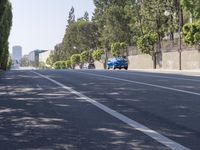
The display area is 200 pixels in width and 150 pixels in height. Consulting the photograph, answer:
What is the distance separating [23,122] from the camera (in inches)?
436

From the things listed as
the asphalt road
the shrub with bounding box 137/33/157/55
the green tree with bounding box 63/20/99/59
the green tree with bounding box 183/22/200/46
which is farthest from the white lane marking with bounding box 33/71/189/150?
the green tree with bounding box 63/20/99/59

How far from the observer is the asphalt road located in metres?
8.60

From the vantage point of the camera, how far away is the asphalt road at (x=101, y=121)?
8.60 m

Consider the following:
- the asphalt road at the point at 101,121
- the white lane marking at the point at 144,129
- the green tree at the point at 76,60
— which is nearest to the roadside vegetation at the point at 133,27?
the green tree at the point at 76,60

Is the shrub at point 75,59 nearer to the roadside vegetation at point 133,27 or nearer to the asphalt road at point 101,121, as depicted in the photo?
the roadside vegetation at point 133,27

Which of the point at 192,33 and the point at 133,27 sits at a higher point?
the point at 133,27

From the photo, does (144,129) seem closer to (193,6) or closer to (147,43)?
(193,6)

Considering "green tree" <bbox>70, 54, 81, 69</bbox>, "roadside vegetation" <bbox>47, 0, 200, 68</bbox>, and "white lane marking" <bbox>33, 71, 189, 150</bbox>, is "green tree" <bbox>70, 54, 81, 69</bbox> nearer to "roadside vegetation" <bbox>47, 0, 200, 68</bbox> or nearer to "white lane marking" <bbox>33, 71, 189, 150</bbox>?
"roadside vegetation" <bbox>47, 0, 200, 68</bbox>

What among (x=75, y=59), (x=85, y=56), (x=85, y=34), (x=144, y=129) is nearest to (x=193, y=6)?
(x=144, y=129)

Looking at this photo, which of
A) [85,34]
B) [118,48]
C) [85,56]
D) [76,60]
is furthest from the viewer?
[76,60]

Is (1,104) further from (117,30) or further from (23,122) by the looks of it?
(117,30)

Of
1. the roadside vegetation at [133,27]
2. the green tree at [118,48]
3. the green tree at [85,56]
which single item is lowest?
the green tree at [85,56]

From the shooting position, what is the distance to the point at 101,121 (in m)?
10.9

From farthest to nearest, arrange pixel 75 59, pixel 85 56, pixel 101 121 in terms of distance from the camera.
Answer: pixel 75 59 → pixel 85 56 → pixel 101 121
